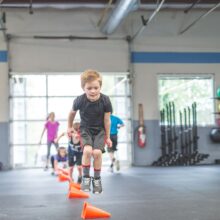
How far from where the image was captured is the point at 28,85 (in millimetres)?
12727

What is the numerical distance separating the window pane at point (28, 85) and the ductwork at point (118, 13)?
2.33m

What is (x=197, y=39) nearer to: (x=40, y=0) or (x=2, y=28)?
(x=40, y=0)

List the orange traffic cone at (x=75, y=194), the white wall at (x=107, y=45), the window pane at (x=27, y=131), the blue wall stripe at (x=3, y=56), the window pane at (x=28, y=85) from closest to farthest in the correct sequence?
the orange traffic cone at (x=75, y=194) < the blue wall stripe at (x=3, y=56) < the white wall at (x=107, y=45) < the window pane at (x=28, y=85) < the window pane at (x=27, y=131)

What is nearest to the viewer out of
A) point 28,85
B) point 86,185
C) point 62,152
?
point 86,185

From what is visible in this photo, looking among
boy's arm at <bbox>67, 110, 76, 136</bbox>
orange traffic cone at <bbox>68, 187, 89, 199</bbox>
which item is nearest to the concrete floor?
orange traffic cone at <bbox>68, 187, 89, 199</bbox>

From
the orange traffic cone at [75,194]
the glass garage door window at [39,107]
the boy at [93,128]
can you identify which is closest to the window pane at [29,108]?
the glass garage door window at [39,107]

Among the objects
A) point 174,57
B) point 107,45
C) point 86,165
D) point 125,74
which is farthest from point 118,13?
point 86,165

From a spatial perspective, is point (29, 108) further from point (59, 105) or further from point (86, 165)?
point (86, 165)

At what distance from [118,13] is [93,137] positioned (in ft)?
22.5

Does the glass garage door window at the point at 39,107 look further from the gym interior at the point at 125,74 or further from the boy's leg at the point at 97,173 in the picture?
the boy's leg at the point at 97,173

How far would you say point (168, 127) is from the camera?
12.3m

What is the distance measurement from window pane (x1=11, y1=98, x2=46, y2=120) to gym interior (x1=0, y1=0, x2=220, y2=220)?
0.10 ft

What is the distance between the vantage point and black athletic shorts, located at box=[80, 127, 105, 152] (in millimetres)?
3990

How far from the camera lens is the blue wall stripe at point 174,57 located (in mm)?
12461
